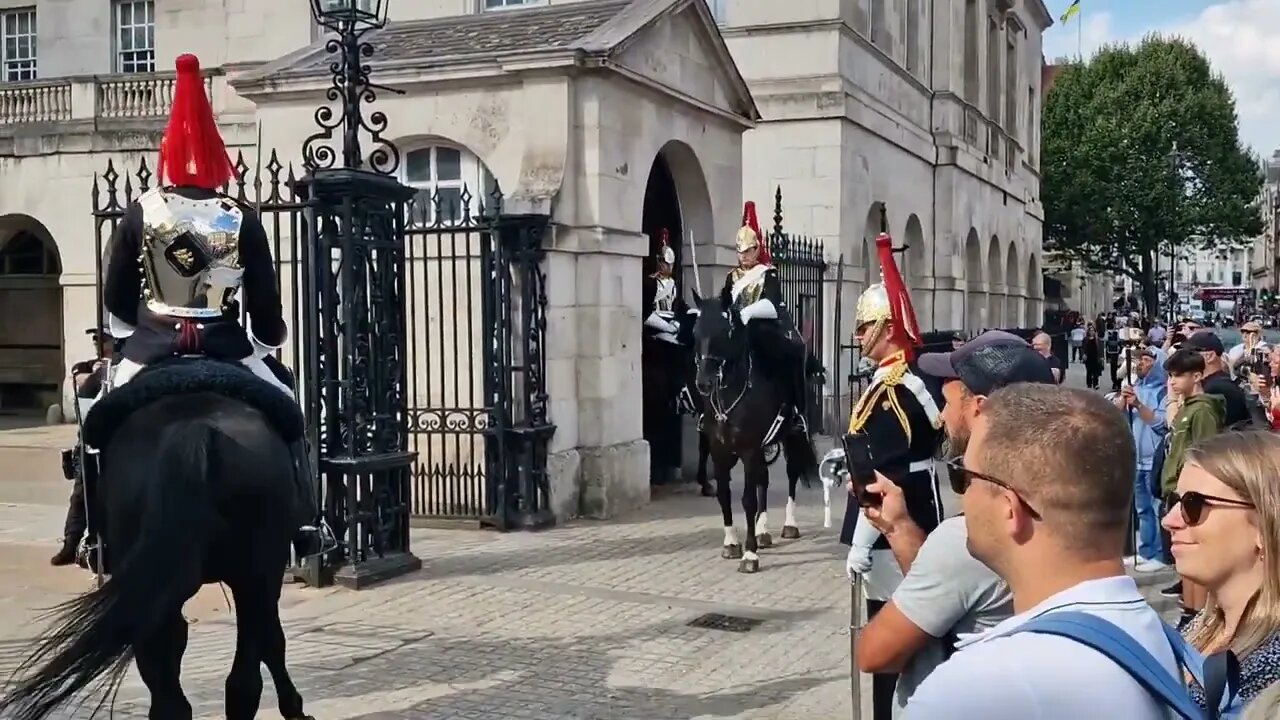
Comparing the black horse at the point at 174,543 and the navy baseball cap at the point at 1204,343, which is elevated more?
the navy baseball cap at the point at 1204,343

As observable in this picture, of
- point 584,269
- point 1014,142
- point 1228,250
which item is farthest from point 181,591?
point 1228,250

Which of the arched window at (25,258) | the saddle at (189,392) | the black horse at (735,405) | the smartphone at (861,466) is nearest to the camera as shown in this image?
the smartphone at (861,466)

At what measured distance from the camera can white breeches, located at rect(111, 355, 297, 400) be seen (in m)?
5.43

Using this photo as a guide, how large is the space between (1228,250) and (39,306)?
145 feet

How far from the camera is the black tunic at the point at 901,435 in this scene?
200 inches

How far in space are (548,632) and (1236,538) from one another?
530 centimetres

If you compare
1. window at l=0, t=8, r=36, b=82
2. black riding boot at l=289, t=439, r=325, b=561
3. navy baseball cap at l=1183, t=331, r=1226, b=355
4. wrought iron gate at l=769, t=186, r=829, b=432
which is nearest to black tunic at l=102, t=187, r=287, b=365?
black riding boot at l=289, t=439, r=325, b=561

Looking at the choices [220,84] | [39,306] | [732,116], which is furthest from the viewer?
[39,306]

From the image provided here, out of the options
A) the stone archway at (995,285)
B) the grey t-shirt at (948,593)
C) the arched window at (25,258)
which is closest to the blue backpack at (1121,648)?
the grey t-shirt at (948,593)

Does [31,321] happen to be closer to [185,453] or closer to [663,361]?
[663,361]

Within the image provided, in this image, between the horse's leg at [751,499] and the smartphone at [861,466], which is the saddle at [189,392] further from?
the horse's leg at [751,499]

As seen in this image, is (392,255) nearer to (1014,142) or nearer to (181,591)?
(181,591)

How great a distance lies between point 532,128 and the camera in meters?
11.5

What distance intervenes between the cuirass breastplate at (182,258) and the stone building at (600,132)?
17.9 ft
